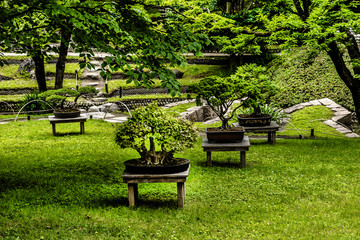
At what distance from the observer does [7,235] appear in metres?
5.02

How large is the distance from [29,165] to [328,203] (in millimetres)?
Result: 6347

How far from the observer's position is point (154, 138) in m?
5.99

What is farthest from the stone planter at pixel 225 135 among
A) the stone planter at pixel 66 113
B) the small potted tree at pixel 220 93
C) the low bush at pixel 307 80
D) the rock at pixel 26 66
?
the rock at pixel 26 66

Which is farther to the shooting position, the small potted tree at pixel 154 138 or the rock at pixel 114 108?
A: the rock at pixel 114 108

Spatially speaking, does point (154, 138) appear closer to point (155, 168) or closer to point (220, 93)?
point (155, 168)

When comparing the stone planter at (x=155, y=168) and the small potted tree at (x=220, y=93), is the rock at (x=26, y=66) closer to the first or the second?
the small potted tree at (x=220, y=93)

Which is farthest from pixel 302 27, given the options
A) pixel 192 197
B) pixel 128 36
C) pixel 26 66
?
pixel 26 66

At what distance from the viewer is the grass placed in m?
5.28

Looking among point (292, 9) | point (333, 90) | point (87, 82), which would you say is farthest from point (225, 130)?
point (87, 82)

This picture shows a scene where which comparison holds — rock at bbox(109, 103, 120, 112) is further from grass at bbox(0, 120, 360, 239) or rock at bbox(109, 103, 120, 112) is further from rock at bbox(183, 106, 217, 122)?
grass at bbox(0, 120, 360, 239)

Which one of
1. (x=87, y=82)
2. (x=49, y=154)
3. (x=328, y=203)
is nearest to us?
(x=328, y=203)

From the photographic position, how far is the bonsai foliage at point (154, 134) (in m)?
6.12

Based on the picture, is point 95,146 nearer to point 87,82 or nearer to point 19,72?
point 87,82

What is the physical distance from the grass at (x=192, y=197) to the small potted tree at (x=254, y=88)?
3.30 ft
